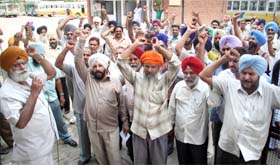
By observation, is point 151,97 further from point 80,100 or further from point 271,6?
point 271,6

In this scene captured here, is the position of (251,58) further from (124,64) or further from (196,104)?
(124,64)

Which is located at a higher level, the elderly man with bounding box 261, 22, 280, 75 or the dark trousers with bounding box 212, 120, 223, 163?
the elderly man with bounding box 261, 22, 280, 75

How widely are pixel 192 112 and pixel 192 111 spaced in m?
0.01

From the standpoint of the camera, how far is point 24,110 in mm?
2412

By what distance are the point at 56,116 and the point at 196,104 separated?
8.23 feet

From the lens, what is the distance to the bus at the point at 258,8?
1292 centimetres

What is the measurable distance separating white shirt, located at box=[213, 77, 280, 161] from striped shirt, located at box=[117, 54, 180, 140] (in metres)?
0.78

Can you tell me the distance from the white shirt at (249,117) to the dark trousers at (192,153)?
0.62 m

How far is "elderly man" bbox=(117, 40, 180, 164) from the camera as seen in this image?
300 centimetres

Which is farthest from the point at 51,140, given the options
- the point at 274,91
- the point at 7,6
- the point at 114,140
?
the point at 7,6

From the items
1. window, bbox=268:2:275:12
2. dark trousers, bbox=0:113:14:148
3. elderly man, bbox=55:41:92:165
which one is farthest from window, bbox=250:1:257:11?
dark trousers, bbox=0:113:14:148

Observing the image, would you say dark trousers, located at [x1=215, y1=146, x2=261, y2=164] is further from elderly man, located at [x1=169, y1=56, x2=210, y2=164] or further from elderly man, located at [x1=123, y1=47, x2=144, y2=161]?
elderly man, located at [x1=123, y1=47, x2=144, y2=161]

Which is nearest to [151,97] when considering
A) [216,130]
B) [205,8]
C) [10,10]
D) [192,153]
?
[192,153]

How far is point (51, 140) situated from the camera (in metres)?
2.85
